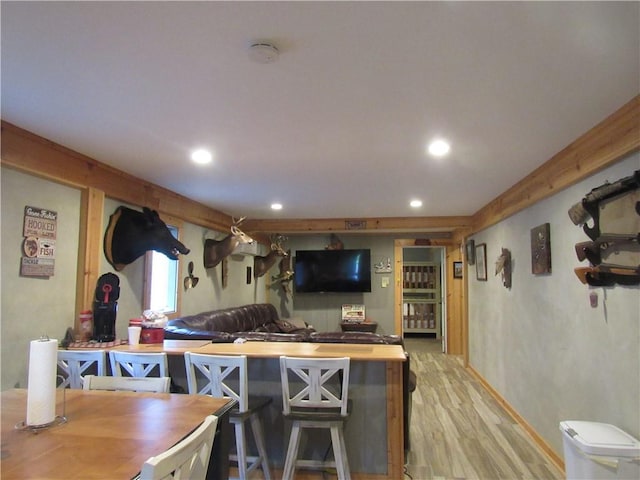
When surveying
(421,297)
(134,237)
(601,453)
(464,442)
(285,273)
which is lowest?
(464,442)

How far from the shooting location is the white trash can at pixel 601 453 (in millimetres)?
2004

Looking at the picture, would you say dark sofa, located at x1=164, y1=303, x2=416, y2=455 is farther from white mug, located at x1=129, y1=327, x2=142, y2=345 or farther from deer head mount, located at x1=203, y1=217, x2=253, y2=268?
deer head mount, located at x1=203, y1=217, x2=253, y2=268

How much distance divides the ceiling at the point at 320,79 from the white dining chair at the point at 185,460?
1392 mm

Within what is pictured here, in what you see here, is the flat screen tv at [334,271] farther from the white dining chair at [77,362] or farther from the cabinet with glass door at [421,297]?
the white dining chair at [77,362]

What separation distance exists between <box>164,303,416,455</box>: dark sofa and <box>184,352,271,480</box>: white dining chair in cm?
64

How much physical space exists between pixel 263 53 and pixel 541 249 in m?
2.91

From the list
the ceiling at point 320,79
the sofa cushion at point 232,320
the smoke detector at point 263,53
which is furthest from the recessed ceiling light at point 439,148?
the sofa cushion at point 232,320

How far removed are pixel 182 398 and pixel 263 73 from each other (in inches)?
60.4

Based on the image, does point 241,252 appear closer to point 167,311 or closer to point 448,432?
point 167,311

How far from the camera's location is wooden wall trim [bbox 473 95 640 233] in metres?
2.11

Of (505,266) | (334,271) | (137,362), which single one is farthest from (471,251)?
(137,362)

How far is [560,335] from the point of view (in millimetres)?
3084

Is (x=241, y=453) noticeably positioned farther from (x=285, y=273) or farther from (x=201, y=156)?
(x=285, y=273)

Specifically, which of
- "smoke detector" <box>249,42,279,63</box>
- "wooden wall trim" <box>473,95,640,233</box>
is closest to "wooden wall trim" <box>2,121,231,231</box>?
"smoke detector" <box>249,42,279,63</box>
